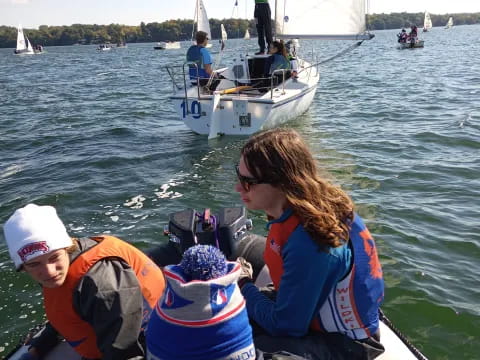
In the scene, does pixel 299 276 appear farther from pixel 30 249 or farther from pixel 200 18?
pixel 200 18

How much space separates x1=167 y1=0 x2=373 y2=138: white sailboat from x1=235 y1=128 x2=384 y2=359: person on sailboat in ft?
25.5

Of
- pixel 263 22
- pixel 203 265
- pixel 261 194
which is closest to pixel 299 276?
pixel 261 194

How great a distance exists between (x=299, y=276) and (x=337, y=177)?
588 centimetres

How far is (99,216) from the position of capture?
6.90m

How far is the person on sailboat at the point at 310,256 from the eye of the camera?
2.09 m

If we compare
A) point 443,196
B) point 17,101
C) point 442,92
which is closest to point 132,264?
point 443,196

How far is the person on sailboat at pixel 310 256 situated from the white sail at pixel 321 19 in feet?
34.2

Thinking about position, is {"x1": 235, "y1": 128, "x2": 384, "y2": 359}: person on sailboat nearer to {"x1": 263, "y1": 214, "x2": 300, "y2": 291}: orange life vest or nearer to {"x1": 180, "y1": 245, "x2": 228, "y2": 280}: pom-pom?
{"x1": 263, "y1": 214, "x2": 300, "y2": 291}: orange life vest

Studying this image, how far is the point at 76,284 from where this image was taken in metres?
2.26

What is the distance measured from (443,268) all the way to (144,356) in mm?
3752

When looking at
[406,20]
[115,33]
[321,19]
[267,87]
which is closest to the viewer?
[267,87]

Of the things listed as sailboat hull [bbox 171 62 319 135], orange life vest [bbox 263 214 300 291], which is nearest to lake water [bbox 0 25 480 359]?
sailboat hull [bbox 171 62 319 135]

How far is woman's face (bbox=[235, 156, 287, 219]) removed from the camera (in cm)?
224

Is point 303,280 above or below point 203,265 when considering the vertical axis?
below
